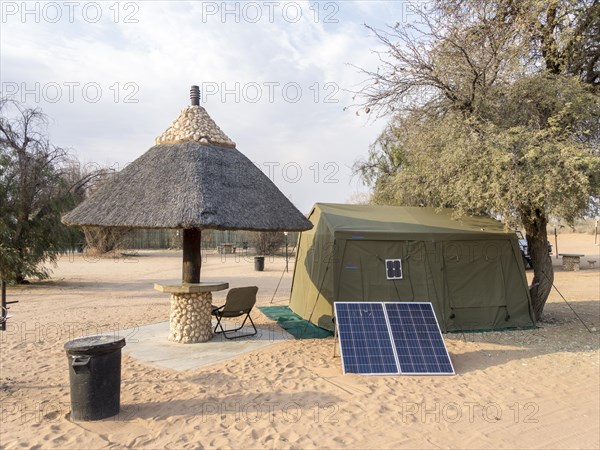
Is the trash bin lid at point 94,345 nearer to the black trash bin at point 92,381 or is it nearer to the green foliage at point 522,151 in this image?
the black trash bin at point 92,381

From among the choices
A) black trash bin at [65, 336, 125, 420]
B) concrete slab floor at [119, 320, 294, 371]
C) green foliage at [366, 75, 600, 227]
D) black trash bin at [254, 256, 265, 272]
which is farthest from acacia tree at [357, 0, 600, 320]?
black trash bin at [254, 256, 265, 272]

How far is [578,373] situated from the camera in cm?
611

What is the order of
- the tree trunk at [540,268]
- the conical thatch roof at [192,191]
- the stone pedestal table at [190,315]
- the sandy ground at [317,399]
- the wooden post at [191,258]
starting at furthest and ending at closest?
the tree trunk at [540,268]
the wooden post at [191,258]
the stone pedestal table at [190,315]
the conical thatch roof at [192,191]
the sandy ground at [317,399]

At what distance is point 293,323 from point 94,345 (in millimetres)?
5227

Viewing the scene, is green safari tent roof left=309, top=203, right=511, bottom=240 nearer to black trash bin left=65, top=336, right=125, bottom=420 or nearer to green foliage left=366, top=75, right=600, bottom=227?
green foliage left=366, top=75, right=600, bottom=227

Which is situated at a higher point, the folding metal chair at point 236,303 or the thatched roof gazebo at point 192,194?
the thatched roof gazebo at point 192,194

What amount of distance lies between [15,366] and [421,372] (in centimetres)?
541

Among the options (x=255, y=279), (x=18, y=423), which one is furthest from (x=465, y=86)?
(x=255, y=279)

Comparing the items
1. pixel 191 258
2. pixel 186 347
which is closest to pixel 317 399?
pixel 186 347

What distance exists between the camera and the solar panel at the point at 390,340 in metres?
5.98

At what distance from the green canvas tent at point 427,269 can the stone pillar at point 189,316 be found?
217 centimetres

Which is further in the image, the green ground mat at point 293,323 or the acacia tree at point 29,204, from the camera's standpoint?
the acacia tree at point 29,204

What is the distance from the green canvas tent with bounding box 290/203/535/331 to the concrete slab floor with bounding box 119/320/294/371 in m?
1.25


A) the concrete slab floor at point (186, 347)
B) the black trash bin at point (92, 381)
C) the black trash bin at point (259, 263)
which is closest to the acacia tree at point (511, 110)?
the concrete slab floor at point (186, 347)
